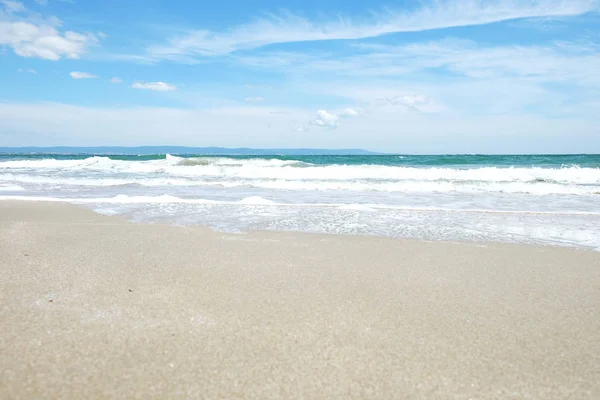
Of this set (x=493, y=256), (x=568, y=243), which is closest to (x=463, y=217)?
(x=568, y=243)

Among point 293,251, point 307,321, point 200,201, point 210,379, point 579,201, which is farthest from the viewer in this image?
point 579,201

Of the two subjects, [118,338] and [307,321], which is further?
[307,321]

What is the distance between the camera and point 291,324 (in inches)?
94.3

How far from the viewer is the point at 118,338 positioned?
6.97 feet

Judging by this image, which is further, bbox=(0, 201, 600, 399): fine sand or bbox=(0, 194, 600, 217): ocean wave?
bbox=(0, 194, 600, 217): ocean wave

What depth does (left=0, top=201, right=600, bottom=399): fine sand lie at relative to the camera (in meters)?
1.79

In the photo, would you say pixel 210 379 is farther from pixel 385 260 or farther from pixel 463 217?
pixel 463 217

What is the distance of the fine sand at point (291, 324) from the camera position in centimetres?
179

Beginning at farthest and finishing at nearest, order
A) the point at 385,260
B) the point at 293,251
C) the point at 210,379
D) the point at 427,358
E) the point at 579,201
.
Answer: the point at 579,201, the point at 293,251, the point at 385,260, the point at 427,358, the point at 210,379

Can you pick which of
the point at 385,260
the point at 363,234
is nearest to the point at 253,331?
the point at 385,260

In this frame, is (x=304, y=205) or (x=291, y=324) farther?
(x=304, y=205)

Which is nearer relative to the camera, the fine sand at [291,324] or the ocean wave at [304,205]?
the fine sand at [291,324]

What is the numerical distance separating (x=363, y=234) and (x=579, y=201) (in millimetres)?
7489

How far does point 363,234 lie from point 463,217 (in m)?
2.60
